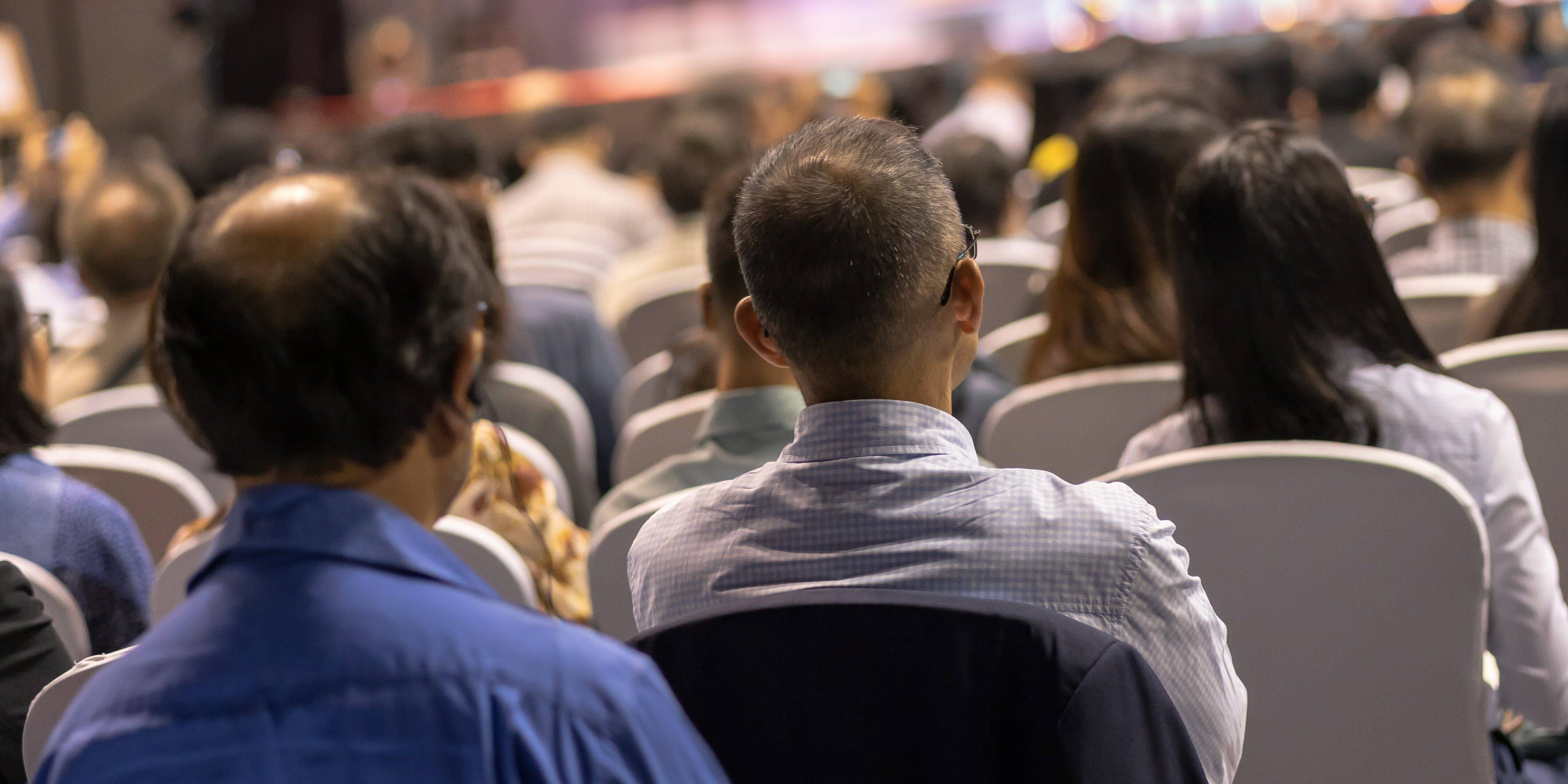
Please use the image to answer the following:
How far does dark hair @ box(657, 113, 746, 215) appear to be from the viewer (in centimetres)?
450

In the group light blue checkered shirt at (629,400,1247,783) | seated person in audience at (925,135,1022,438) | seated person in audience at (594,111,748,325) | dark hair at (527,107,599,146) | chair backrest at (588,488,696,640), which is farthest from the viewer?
dark hair at (527,107,599,146)

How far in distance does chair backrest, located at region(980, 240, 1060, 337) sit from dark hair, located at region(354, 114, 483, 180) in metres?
1.62

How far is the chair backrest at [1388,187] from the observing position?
14.1 feet

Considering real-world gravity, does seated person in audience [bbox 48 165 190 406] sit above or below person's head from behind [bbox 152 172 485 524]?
below

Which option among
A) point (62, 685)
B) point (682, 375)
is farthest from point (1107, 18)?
point (62, 685)

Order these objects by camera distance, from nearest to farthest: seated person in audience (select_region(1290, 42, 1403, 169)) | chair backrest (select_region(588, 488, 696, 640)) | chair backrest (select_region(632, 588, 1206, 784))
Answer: chair backrest (select_region(632, 588, 1206, 784))
chair backrest (select_region(588, 488, 696, 640))
seated person in audience (select_region(1290, 42, 1403, 169))

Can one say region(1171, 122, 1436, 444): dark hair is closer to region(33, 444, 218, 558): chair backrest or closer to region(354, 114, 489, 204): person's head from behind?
region(33, 444, 218, 558): chair backrest

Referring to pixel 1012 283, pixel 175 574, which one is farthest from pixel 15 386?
pixel 1012 283

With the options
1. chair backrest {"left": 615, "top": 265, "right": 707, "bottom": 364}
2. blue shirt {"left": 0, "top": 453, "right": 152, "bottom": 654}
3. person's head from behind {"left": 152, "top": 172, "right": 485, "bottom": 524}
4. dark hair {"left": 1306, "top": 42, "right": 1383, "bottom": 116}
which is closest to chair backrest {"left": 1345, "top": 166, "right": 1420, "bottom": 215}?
dark hair {"left": 1306, "top": 42, "right": 1383, "bottom": 116}

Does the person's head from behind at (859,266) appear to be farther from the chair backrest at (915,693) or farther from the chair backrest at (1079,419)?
the chair backrest at (1079,419)

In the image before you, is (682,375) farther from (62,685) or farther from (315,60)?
(315,60)

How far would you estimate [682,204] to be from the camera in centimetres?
458

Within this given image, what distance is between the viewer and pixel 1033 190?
256 inches

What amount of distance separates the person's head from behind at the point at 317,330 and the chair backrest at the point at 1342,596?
89 centimetres
